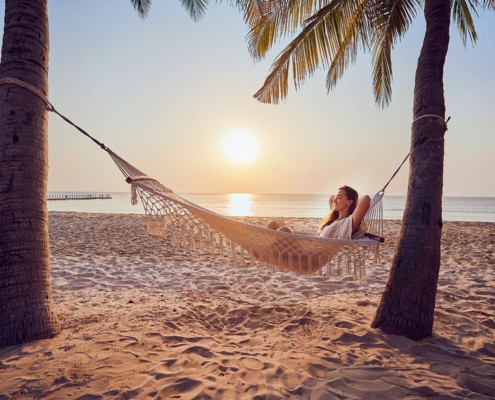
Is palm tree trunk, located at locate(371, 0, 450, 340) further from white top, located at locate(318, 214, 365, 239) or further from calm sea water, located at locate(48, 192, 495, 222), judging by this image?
calm sea water, located at locate(48, 192, 495, 222)

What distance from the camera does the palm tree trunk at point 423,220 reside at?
179cm

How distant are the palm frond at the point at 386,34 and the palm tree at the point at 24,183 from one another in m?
2.46

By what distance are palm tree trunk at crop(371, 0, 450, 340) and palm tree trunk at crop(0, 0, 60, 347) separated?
1.82 meters

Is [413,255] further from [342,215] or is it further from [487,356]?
[342,215]

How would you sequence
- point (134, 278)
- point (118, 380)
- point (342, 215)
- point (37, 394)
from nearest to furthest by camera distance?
1. point (37, 394)
2. point (118, 380)
3. point (342, 215)
4. point (134, 278)

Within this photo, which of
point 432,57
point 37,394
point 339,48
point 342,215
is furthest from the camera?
point 339,48

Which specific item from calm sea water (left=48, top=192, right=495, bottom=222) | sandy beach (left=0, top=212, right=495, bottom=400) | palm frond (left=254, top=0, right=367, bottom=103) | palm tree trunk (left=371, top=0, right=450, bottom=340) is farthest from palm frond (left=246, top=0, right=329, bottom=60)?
calm sea water (left=48, top=192, right=495, bottom=222)

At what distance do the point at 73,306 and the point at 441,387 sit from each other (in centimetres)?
227

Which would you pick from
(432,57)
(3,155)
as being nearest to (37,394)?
(3,155)

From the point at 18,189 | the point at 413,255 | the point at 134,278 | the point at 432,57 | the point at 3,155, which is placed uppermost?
the point at 432,57

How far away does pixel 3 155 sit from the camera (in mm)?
1600

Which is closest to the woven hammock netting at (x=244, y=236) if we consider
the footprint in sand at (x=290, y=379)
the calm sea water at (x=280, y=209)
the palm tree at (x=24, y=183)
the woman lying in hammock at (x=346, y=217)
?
the woman lying in hammock at (x=346, y=217)

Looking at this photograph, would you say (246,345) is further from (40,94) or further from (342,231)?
(40,94)

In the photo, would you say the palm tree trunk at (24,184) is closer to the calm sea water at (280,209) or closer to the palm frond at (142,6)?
the palm frond at (142,6)
